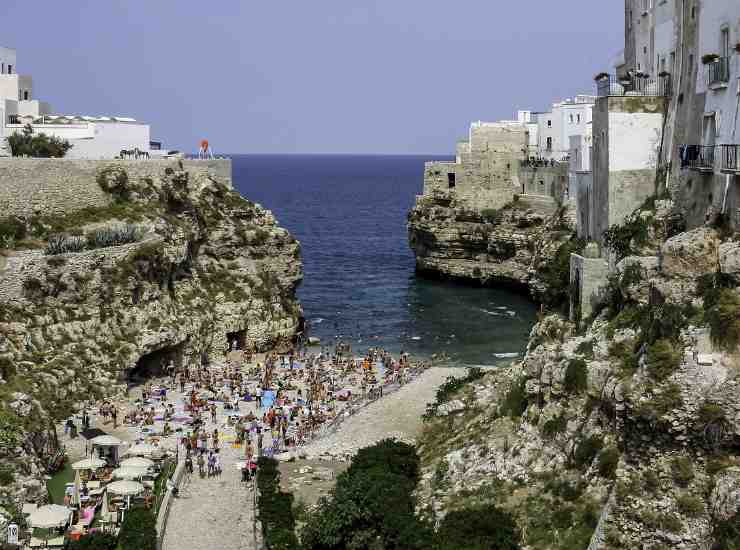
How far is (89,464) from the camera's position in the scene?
36031mm

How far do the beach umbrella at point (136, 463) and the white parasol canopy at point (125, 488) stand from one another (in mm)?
1861

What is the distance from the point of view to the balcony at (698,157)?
29.7 meters

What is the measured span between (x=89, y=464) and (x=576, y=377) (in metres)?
16.1

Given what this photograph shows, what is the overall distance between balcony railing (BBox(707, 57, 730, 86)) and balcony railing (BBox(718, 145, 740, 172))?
1731mm

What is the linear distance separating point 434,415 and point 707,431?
17.4 meters

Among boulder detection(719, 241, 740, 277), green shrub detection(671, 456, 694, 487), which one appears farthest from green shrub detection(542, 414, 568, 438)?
boulder detection(719, 241, 740, 277)

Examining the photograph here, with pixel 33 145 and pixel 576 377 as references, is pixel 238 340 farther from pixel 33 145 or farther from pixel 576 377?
pixel 576 377

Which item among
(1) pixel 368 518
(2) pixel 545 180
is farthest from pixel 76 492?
(2) pixel 545 180

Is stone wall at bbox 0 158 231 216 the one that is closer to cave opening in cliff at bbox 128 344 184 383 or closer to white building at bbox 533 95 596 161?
cave opening in cliff at bbox 128 344 184 383

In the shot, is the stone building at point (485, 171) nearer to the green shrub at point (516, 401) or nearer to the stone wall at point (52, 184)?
the stone wall at point (52, 184)

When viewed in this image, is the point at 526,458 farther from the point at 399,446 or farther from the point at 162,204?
the point at 162,204

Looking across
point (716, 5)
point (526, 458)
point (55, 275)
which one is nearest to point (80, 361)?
point (55, 275)

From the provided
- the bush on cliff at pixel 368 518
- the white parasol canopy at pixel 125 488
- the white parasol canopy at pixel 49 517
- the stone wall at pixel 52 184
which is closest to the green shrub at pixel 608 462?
the bush on cliff at pixel 368 518

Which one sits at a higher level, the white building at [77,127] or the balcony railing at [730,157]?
the white building at [77,127]
